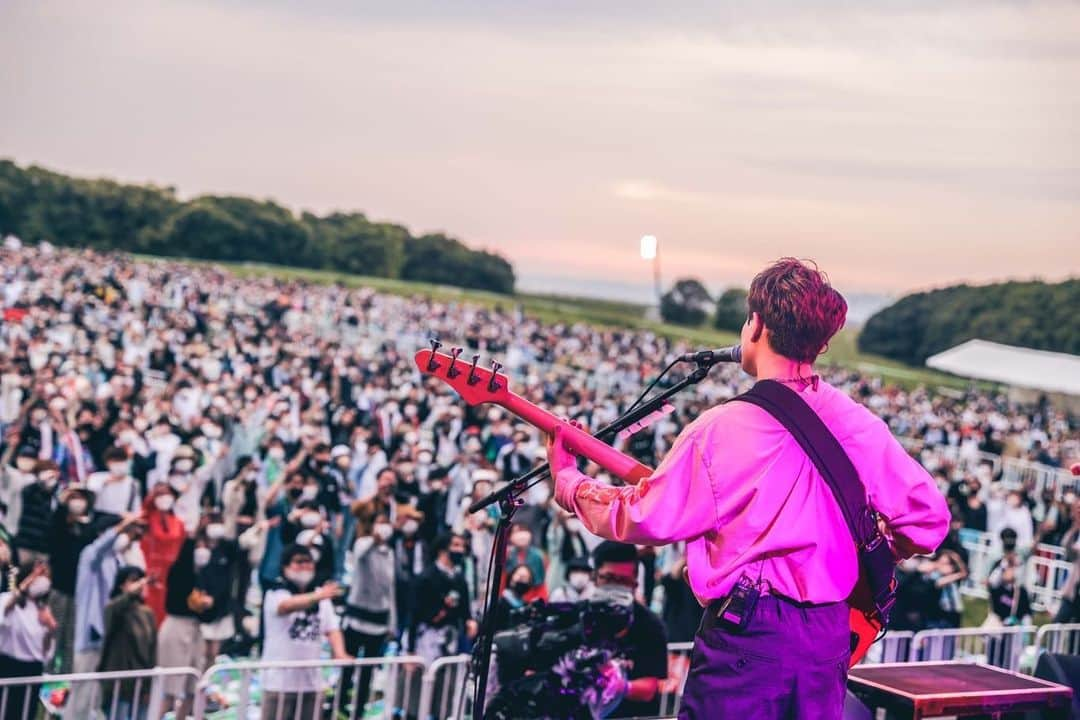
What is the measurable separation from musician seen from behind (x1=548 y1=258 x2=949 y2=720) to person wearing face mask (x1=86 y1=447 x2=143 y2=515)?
5.85 m

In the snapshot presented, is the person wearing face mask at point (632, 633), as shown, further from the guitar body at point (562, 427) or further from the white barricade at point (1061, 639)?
the white barricade at point (1061, 639)

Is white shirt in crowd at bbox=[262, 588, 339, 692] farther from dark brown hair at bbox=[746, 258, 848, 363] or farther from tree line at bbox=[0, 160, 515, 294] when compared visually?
tree line at bbox=[0, 160, 515, 294]

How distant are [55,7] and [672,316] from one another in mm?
10566

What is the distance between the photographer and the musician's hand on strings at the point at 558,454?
2.54m

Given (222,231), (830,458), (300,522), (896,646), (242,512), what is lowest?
(896,646)

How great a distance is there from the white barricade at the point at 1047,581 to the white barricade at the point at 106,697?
29.4 feet

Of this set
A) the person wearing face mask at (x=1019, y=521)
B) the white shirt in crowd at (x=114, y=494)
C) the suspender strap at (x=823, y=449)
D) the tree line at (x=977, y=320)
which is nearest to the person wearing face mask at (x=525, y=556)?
the white shirt in crowd at (x=114, y=494)

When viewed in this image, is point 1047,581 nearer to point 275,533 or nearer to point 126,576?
point 275,533

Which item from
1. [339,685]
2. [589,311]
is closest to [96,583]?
[339,685]

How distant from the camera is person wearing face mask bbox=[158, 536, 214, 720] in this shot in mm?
6289

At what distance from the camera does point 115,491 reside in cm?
754

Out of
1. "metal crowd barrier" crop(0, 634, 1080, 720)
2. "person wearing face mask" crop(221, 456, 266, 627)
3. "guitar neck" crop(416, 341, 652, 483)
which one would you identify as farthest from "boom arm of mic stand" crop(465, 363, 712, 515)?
"person wearing face mask" crop(221, 456, 266, 627)

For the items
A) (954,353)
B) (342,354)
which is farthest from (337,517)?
(954,353)

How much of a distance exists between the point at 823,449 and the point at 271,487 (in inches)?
280
